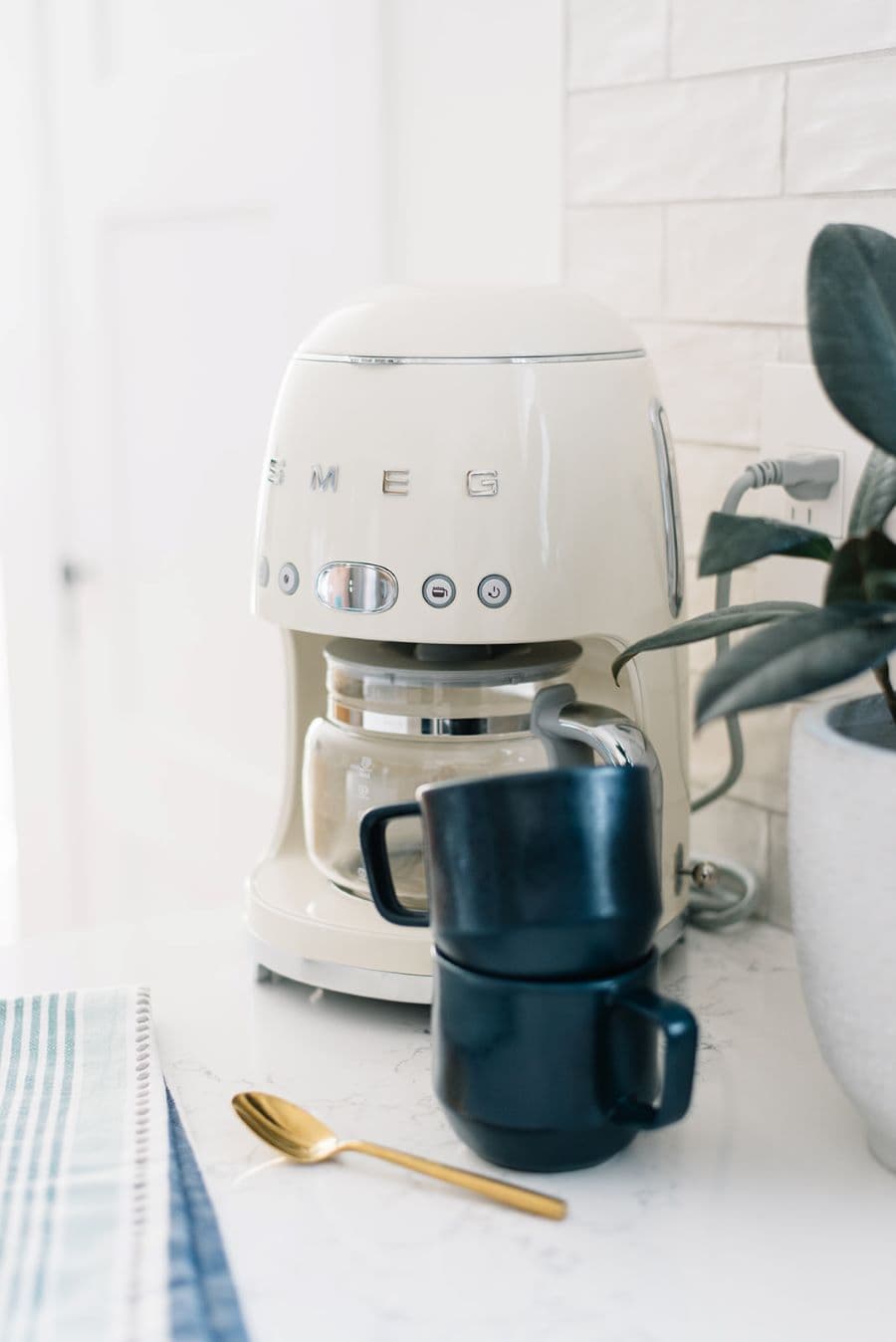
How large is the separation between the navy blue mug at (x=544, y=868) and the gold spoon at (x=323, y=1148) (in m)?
0.08

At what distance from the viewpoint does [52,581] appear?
6.24 feet

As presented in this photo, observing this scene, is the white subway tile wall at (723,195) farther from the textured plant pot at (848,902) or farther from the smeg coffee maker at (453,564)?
the textured plant pot at (848,902)

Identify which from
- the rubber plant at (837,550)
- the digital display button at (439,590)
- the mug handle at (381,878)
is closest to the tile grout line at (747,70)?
the rubber plant at (837,550)

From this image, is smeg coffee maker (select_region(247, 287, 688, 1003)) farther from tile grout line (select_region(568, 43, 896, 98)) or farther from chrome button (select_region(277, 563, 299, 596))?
tile grout line (select_region(568, 43, 896, 98))

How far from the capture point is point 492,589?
0.71 meters

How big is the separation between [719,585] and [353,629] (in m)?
0.27

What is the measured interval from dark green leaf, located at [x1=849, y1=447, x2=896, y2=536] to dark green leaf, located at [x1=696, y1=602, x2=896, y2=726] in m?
0.08

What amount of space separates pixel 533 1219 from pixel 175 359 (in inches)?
46.4

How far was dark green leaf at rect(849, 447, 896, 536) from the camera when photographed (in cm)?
60

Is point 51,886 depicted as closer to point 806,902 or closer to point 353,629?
point 353,629

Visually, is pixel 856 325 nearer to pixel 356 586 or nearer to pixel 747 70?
pixel 356 586

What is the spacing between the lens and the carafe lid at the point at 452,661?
29.8 inches

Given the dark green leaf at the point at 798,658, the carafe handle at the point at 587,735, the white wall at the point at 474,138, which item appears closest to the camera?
the dark green leaf at the point at 798,658

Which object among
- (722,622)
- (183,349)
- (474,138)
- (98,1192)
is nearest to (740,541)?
(722,622)
